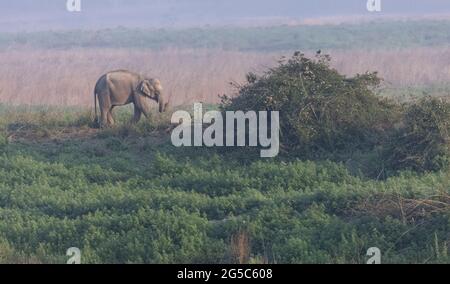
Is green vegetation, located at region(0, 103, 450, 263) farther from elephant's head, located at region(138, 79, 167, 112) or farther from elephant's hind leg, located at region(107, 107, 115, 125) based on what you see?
elephant's head, located at region(138, 79, 167, 112)

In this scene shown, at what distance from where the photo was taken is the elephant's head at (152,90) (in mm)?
15602

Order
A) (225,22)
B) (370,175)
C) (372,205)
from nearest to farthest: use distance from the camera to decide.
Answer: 1. (372,205)
2. (370,175)
3. (225,22)

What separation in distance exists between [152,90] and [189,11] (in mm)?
48961

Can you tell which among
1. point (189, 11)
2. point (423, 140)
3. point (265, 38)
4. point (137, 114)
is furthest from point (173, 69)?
point (189, 11)

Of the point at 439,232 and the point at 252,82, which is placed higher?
the point at 252,82

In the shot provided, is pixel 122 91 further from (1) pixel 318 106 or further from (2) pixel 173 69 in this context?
(2) pixel 173 69

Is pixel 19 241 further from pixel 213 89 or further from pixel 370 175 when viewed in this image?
pixel 213 89

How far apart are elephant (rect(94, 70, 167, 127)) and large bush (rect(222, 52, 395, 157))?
177 centimetres

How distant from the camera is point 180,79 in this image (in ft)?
76.2

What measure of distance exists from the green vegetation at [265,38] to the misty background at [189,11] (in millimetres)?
13660

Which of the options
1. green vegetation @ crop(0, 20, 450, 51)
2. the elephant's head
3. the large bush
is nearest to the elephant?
the elephant's head

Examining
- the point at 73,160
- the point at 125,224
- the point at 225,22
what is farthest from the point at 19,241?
the point at 225,22

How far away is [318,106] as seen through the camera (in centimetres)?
1374

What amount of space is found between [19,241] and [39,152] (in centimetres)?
358
